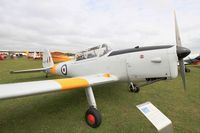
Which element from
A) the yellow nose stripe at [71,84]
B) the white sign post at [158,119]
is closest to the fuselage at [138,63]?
the yellow nose stripe at [71,84]

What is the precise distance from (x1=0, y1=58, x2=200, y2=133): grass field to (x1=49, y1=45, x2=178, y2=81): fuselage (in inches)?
39.3

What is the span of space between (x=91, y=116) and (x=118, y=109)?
3.82 ft

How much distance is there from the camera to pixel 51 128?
3037 mm

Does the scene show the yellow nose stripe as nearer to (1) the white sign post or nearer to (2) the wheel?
(2) the wheel

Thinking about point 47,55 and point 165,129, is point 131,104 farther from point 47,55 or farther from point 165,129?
point 47,55

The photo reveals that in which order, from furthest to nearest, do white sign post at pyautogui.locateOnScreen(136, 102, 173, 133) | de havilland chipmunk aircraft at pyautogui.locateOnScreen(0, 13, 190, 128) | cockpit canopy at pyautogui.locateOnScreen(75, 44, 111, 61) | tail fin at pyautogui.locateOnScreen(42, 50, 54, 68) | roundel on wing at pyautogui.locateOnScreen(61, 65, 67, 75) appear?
tail fin at pyautogui.locateOnScreen(42, 50, 54, 68), roundel on wing at pyautogui.locateOnScreen(61, 65, 67, 75), cockpit canopy at pyautogui.locateOnScreen(75, 44, 111, 61), de havilland chipmunk aircraft at pyautogui.locateOnScreen(0, 13, 190, 128), white sign post at pyautogui.locateOnScreen(136, 102, 173, 133)

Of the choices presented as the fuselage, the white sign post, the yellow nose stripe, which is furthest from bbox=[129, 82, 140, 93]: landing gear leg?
the white sign post

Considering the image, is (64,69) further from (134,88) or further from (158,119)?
(158,119)

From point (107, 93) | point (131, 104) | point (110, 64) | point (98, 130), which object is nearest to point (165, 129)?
point (98, 130)

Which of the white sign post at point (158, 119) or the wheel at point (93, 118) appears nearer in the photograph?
the white sign post at point (158, 119)

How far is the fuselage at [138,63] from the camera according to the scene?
12.2 feet

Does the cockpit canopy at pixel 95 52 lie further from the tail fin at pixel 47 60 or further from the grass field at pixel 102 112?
the tail fin at pixel 47 60

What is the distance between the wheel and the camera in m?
2.98

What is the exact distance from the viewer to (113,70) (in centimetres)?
450
